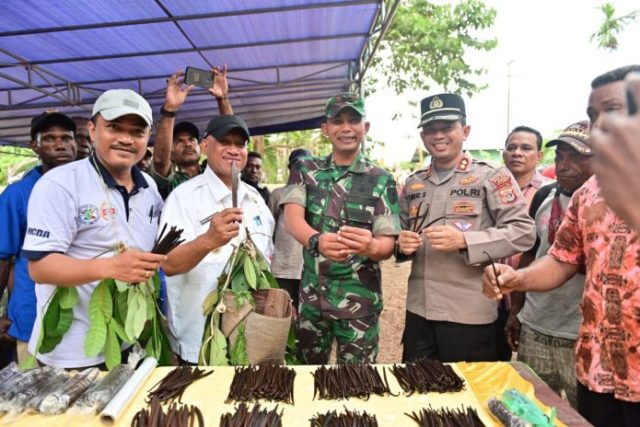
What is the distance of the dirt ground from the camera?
5.46 m

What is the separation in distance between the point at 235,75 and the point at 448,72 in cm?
575

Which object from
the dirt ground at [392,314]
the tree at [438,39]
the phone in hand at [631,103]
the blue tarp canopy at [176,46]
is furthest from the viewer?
the tree at [438,39]

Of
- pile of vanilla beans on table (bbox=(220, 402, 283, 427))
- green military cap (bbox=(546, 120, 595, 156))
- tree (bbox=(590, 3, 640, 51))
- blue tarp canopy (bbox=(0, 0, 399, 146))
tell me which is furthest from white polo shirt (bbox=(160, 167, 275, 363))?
tree (bbox=(590, 3, 640, 51))

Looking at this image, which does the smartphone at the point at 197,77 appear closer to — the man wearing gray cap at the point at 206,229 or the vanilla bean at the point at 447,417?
the man wearing gray cap at the point at 206,229

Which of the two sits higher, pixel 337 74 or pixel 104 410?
pixel 337 74

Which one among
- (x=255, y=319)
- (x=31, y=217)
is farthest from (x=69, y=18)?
(x=255, y=319)

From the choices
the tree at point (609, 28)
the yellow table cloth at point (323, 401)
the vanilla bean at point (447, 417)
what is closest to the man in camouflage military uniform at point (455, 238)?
the yellow table cloth at point (323, 401)

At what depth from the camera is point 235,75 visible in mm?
7461

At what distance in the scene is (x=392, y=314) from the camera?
7.09 m

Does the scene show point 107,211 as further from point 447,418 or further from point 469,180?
point 469,180

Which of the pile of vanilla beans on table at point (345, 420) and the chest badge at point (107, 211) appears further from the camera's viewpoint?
the chest badge at point (107, 211)

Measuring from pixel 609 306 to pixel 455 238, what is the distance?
34.2 inches

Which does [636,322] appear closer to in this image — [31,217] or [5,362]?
[31,217]

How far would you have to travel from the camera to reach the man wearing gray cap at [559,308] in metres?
2.70
